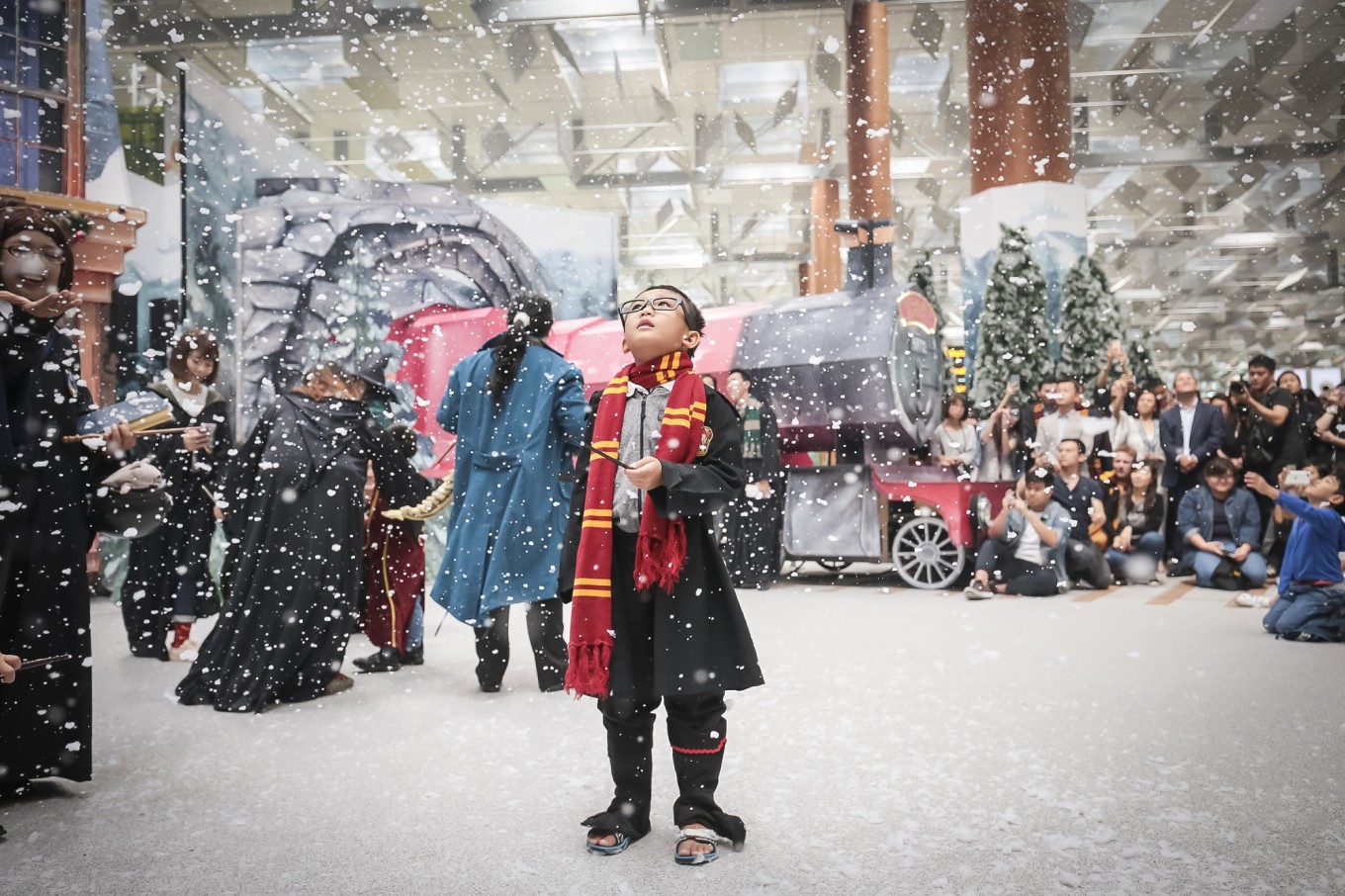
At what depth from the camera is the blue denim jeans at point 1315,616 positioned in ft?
18.5

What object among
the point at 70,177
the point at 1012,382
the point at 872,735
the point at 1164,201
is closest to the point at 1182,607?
the point at 1012,382

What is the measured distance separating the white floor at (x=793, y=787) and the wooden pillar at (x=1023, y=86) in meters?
7.46

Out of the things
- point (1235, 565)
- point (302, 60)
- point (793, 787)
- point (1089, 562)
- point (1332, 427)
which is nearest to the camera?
point (793, 787)

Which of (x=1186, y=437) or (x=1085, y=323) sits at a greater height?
(x=1085, y=323)

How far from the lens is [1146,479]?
887 centimetres

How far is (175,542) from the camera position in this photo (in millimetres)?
5711

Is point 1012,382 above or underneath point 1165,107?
underneath

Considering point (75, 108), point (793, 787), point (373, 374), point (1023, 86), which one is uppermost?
point (1023, 86)

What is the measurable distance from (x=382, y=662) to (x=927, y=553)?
4.95 m

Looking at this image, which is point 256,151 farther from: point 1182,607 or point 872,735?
point 1182,607

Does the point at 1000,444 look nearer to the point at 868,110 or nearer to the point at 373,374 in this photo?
the point at 868,110

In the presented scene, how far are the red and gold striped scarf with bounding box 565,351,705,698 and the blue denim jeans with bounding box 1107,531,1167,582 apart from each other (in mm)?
7113

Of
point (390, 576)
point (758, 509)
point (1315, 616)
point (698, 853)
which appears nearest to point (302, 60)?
point (758, 509)

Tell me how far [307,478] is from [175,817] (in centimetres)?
190
